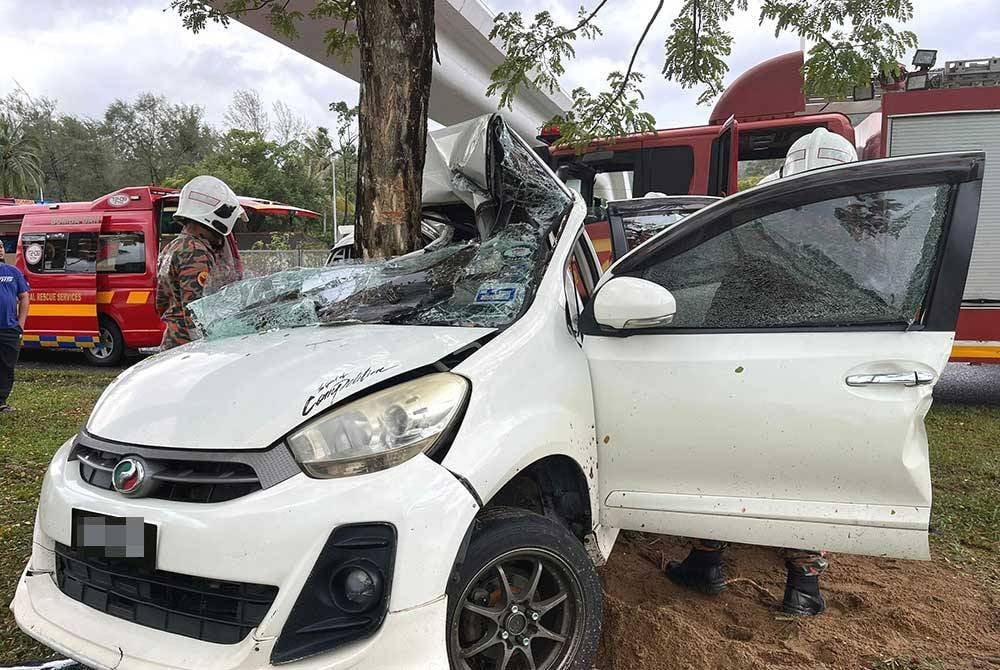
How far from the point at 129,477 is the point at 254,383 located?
1.25ft

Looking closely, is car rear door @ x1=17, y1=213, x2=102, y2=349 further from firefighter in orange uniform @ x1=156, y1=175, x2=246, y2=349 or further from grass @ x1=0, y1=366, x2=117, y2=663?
firefighter in orange uniform @ x1=156, y1=175, x2=246, y2=349

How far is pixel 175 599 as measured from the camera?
1.67m

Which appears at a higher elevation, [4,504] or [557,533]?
[557,533]

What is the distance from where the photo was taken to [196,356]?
2203 mm

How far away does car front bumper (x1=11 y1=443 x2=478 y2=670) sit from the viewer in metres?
1.56

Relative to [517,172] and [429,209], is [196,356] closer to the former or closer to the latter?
[517,172]

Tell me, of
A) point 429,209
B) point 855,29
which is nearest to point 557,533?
point 429,209

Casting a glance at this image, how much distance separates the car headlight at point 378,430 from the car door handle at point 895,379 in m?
1.28

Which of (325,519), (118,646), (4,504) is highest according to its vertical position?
Result: (325,519)

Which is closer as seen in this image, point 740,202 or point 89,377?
point 740,202

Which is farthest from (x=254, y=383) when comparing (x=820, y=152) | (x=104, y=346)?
(x=104, y=346)

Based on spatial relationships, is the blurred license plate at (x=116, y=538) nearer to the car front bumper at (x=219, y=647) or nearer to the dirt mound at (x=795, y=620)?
the car front bumper at (x=219, y=647)

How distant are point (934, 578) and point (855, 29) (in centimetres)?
376

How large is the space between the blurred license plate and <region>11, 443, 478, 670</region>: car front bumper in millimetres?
24
